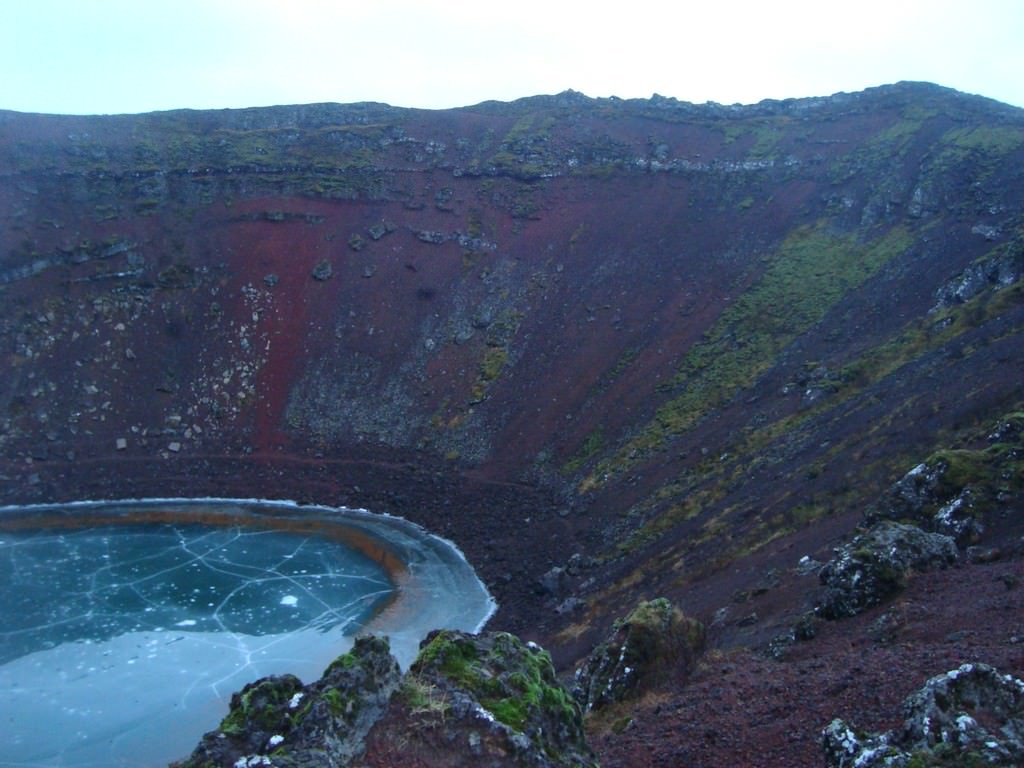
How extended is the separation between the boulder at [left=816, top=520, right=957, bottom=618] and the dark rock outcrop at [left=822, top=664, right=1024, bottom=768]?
6942 mm

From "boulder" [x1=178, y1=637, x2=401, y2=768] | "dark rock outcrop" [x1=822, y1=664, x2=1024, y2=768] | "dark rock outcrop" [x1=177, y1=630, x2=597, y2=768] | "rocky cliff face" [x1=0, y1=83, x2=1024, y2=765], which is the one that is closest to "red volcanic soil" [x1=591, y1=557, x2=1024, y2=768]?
"dark rock outcrop" [x1=822, y1=664, x2=1024, y2=768]

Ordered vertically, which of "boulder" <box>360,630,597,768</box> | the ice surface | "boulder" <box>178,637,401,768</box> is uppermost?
"boulder" <box>178,637,401,768</box>

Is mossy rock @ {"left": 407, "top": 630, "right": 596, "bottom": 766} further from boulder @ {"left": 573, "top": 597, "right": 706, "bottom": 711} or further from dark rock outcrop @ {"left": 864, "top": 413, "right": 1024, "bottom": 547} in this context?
dark rock outcrop @ {"left": 864, "top": 413, "right": 1024, "bottom": 547}

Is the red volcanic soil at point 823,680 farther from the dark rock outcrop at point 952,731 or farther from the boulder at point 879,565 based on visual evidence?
the dark rock outcrop at point 952,731

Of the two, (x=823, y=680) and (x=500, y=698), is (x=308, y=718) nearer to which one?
(x=500, y=698)

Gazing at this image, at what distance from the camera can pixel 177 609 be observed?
32.9 m

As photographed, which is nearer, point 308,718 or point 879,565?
point 308,718

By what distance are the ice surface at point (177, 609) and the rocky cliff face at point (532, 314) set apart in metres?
2.23

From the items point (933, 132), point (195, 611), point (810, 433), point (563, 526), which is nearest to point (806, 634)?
point (810, 433)

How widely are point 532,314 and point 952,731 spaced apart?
139ft

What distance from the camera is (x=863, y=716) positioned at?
10.8m

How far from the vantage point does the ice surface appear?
24969 millimetres

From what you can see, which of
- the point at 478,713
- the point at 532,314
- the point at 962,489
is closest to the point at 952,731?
the point at 478,713

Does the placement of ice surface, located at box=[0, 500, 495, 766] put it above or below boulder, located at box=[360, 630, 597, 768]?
below
